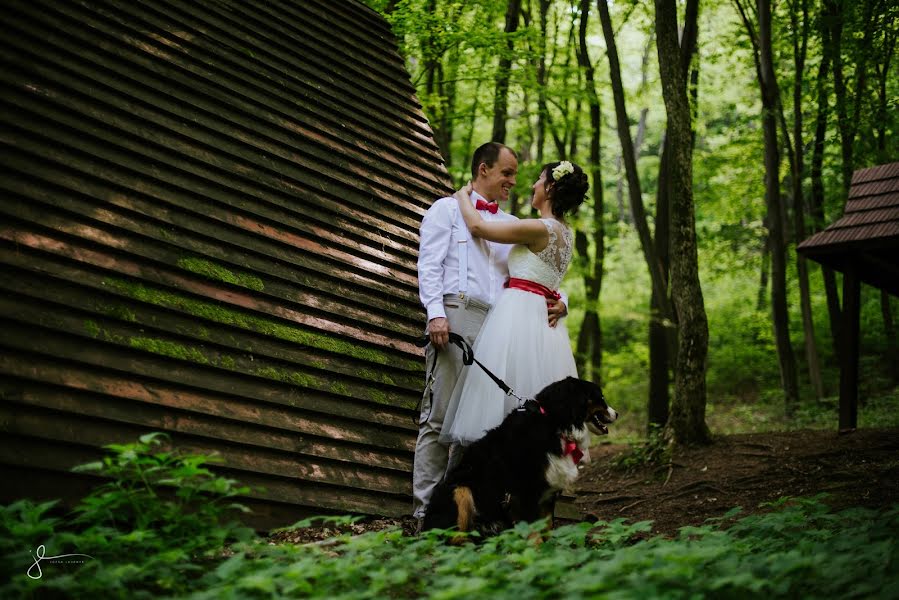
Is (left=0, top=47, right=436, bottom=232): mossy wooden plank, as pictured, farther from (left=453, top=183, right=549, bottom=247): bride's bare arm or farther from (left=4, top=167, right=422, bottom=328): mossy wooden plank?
(left=453, top=183, right=549, bottom=247): bride's bare arm

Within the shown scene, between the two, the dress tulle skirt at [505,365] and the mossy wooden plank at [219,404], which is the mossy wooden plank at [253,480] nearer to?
the mossy wooden plank at [219,404]

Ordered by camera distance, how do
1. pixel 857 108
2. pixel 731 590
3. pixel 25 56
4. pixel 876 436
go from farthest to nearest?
pixel 857 108, pixel 876 436, pixel 25 56, pixel 731 590

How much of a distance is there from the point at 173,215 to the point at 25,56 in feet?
4.34

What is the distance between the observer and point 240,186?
17.6 feet

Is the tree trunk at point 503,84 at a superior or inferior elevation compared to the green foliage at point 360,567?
superior

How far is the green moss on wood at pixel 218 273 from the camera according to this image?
15.6 ft

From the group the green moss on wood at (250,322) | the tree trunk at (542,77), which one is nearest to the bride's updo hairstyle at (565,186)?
the green moss on wood at (250,322)

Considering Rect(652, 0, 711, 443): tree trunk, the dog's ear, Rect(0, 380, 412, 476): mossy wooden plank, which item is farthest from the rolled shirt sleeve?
Rect(652, 0, 711, 443): tree trunk

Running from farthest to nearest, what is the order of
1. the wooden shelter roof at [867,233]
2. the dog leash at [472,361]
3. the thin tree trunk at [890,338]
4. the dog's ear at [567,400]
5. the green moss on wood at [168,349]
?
the thin tree trunk at [890,338] < the wooden shelter roof at [867,233] < the dog leash at [472,361] < the dog's ear at [567,400] < the green moss on wood at [168,349]

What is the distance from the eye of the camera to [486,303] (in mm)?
5051

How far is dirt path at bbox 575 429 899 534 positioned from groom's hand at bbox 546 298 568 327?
8.05ft

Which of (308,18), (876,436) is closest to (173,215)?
(308,18)

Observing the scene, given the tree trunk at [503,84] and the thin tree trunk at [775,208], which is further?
the thin tree trunk at [775,208]

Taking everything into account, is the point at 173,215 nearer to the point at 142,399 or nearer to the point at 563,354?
the point at 142,399
